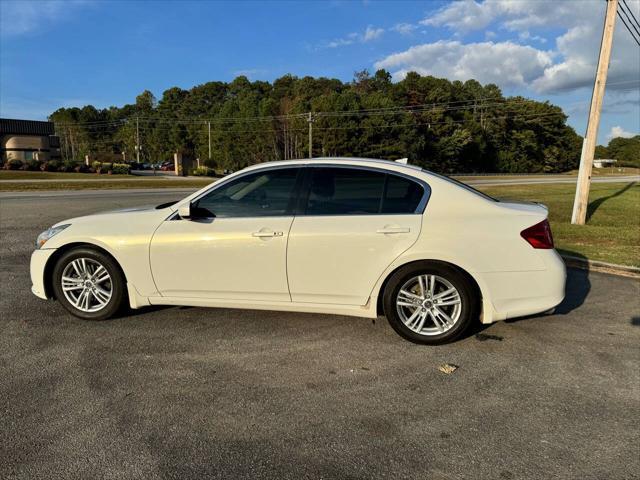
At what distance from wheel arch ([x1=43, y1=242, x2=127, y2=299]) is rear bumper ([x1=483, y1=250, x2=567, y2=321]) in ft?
11.0

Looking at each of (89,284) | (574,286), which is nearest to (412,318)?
(89,284)

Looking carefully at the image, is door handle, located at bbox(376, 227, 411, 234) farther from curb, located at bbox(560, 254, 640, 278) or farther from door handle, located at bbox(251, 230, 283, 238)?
curb, located at bbox(560, 254, 640, 278)

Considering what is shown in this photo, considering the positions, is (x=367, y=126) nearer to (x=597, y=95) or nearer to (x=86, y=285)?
(x=597, y=95)

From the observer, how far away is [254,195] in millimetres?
4277

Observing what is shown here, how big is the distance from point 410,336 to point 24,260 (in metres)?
6.27

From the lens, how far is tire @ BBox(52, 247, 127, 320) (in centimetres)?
444

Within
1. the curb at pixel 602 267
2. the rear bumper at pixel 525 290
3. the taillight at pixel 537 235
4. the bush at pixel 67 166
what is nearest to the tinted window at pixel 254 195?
the rear bumper at pixel 525 290

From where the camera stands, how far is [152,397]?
317 cm

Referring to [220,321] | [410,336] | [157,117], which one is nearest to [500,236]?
[410,336]

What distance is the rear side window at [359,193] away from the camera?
13.4 feet

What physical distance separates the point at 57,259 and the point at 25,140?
62.4 m

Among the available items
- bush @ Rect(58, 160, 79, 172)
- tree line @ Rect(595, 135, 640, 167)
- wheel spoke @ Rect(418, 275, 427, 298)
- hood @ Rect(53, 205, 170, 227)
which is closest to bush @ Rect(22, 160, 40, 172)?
bush @ Rect(58, 160, 79, 172)

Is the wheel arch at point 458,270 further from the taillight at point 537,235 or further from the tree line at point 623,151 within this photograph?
the tree line at point 623,151

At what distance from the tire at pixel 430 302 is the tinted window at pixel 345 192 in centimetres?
67
